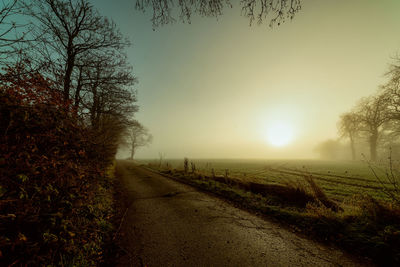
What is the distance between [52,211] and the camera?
251cm

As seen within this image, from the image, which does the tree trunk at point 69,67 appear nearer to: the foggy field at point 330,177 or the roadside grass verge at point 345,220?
the roadside grass verge at point 345,220

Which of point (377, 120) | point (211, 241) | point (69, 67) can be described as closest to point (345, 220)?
point (211, 241)

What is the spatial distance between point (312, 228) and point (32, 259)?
6092mm

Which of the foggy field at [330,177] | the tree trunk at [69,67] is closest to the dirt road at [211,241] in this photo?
the foggy field at [330,177]

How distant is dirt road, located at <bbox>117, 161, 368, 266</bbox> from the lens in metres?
2.88

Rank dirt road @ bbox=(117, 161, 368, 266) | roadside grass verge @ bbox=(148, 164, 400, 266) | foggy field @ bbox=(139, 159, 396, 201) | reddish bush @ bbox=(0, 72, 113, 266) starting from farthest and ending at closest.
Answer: foggy field @ bbox=(139, 159, 396, 201) < roadside grass verge @ bbox=(148, 164, 400, 266) < dirt road @ bbox=(117, 161, 368, 266) < reddish bush @ bbox=(0, 72, 113, 266)

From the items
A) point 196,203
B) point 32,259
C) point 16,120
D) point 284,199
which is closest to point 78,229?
point 32,259

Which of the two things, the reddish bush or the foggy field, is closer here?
the reddish bush

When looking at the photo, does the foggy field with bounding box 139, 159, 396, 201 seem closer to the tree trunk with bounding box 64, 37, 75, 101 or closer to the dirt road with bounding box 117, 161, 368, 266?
the dirt road with bounding box 117, 161, 368, 266

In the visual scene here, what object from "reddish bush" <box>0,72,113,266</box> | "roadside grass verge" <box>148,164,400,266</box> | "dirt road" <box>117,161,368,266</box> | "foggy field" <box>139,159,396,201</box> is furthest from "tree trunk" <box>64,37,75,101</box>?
"foggy field" <box>139,159,396,201</box>

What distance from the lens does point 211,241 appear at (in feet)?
11.5

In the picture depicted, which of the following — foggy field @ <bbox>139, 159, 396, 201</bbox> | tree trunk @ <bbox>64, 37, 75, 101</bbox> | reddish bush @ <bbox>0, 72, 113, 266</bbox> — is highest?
tree trunk @ <bbox>64, 37, 75, 101</bbox>

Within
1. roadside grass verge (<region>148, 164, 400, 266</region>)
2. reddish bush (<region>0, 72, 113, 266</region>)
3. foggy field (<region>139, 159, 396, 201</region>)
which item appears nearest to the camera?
reddish bush (<region>0, 72, 113, 266</region>)

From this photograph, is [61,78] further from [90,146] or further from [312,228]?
[312,228]
